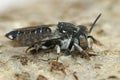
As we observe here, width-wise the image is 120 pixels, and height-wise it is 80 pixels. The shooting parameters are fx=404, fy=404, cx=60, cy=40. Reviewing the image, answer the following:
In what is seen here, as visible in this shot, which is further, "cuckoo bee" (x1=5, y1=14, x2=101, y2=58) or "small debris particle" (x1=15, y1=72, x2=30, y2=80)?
"cuckoo bee" (x1=5, y1=14, x2=101, y2=58)

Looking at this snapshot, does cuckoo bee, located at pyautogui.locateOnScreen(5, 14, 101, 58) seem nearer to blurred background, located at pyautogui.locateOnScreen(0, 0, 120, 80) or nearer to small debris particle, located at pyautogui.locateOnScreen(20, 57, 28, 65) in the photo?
small debris particle, located at pyautogui.locateOnScreen(20, 57, 28, 65)

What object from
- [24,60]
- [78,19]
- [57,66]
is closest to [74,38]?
[57,66]

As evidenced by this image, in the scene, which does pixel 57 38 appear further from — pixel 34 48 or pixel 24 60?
pixel 24 60

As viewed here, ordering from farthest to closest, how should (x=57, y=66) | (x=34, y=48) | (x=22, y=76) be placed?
(x=34, y=48)
(x=57, y=66)
(x=22, y=76)

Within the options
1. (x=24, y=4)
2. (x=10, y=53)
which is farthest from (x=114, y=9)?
(x=10, y=53)

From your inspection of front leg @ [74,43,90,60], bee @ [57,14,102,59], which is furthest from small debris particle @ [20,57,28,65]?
front leg @ [74,43,90,60]

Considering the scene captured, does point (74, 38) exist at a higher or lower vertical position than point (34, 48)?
higher

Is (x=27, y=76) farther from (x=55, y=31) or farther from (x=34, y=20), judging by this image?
(x=34, y=20)
